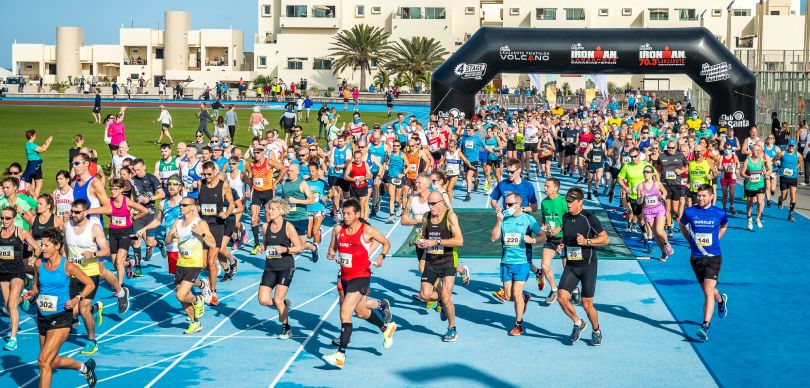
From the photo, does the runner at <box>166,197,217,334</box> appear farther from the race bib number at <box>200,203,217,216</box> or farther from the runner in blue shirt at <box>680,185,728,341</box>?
the runner in blue shirt at <box>680,185,728,341</box>

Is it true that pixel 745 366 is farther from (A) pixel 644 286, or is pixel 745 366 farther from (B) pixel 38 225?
(B) pixel 38 225

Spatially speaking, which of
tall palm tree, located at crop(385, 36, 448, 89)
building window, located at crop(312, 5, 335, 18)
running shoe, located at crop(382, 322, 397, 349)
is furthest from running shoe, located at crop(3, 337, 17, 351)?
building window, located at crop(312, 5, 335, 18)

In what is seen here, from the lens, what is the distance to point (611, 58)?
33.7m

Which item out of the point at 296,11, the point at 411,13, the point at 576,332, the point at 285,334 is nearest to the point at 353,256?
the point at 285,334

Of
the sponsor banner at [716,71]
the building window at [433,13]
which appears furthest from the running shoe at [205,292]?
the building window at [433,13]

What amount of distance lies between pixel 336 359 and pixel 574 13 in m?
78.6

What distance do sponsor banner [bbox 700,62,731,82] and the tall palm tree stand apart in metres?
48.4

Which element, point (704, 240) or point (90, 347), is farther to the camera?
point (704, 240)

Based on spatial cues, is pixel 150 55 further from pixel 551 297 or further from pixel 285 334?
pixel 285 334

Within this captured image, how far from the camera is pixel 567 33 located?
33.9 meters

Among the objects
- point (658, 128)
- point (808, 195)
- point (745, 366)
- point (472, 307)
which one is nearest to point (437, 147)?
point (658, 128)

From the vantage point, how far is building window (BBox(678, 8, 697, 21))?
279ft

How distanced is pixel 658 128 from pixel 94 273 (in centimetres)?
2100

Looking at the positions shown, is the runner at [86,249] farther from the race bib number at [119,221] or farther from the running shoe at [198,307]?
the race bib number at [119,221]
